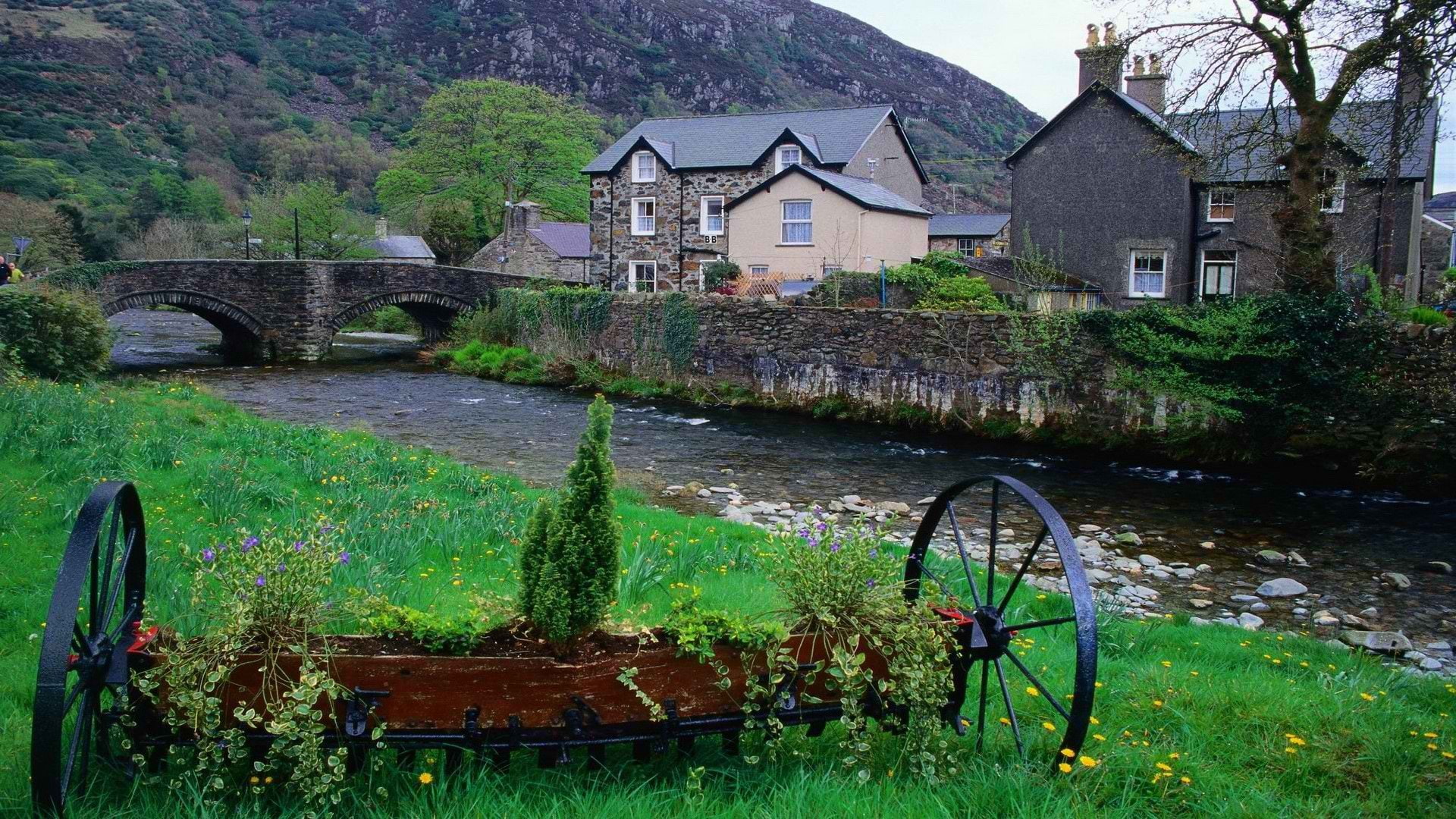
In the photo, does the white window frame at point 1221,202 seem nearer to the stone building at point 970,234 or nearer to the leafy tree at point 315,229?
the stone building at point 970,234

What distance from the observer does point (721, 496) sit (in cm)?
1310

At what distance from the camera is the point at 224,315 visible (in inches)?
1336

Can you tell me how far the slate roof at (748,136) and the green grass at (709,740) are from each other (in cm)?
2873

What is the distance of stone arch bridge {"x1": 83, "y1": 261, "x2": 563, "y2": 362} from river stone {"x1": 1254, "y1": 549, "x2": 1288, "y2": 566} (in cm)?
2769

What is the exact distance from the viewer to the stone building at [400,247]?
56.2m

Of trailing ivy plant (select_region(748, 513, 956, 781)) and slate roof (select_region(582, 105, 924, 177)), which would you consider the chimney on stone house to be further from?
trailing ivy plant (select_region(748, 513, 956, 781))

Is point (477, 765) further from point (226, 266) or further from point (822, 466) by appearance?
point (226, 266)

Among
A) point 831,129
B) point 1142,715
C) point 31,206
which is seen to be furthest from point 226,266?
point 1142,715

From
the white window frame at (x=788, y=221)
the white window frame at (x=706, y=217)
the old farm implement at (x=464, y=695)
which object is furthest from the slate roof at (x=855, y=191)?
the old farm implement at (x=464, y=695)

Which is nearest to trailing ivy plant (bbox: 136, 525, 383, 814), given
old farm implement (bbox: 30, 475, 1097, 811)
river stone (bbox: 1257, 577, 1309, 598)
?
old farm implement (bbox: 30, 475, 1097, 811)

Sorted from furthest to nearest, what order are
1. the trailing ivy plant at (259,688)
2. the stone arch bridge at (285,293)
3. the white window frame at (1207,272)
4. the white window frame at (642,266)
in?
the white window frame at (642,266) → the stone arch bridge at (285,293) → the white window frame at (1207,272) → the trailing ivy plant at (259,688)

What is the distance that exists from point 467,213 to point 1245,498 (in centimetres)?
5298

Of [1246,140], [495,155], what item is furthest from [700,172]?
[495,155]

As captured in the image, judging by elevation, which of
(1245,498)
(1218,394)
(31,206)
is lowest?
(1245,498)
